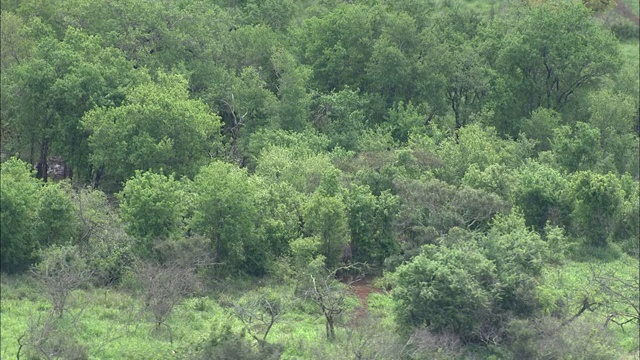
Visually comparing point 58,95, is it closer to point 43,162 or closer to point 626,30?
point 43,162

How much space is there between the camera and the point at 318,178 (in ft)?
134

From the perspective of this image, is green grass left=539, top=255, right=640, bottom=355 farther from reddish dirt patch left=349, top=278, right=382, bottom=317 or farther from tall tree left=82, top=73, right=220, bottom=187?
tall tree left=82, top=73, right=220, bottom=187

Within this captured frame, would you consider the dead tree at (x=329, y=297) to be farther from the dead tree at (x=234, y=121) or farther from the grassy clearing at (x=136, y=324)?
the dead tree at (x=234, y=121)

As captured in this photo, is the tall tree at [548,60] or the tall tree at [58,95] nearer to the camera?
the tall tree at [58,95]

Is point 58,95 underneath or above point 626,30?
above

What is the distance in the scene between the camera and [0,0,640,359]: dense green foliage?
3222 centimetres

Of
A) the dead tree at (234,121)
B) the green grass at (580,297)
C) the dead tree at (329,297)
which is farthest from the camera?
the dead tree at (234,121)

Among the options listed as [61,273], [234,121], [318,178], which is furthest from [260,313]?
[234,121]

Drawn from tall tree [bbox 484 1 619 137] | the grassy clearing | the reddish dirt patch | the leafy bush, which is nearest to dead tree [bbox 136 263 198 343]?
the grassy clearing

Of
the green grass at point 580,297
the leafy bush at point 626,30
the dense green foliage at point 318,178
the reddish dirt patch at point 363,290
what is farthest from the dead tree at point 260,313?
the leafy bush at point 626,30

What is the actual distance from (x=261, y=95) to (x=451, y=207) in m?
13.2

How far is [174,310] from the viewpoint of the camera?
3316 cm

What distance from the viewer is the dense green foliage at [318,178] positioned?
32219mm

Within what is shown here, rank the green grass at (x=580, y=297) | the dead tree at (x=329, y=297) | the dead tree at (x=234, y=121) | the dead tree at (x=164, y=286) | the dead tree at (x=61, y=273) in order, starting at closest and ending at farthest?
1. the dead tree at (x=61, y=273)
2. the dead tree at (x=164, y=286)
3. the dead tree at (x=329, y=297)
4. the green grass at (x=580, y=297)
5. the dead tree at (x=234, y=121)
